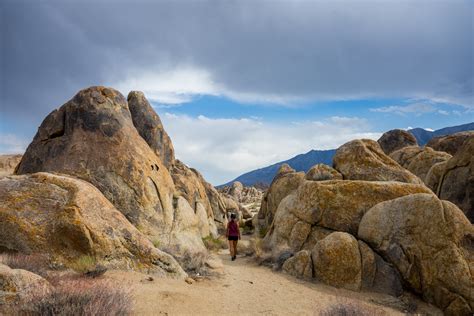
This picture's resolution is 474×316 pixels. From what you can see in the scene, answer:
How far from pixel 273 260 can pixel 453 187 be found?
36.3 feet

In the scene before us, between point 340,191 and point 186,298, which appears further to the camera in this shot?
point 340,191

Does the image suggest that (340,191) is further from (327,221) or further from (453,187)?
(453,187)

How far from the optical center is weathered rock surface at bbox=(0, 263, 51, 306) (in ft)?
22.0

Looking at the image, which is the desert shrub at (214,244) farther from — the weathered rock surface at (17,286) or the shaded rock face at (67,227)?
the weathered rock surface at (17,286)

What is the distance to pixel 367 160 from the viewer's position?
20.7m

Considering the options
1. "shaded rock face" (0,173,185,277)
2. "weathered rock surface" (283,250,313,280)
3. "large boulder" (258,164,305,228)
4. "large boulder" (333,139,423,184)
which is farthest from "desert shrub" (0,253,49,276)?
"large boulder" (258,164,305,228)

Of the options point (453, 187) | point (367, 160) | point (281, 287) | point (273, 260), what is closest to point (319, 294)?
point (281, 287)

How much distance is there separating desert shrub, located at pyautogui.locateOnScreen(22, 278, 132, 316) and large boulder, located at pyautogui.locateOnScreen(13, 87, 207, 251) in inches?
333

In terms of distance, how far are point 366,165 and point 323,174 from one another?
8.27 ft

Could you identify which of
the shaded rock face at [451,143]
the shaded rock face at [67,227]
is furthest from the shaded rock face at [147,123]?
the shaded rock face at [451,143]

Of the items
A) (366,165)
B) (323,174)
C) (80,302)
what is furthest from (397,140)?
(80,302)

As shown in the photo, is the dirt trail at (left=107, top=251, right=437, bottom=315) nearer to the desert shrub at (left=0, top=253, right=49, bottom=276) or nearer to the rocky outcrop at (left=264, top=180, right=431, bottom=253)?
the desert shrub at (left=0, top=253, right=49, bottom=276)

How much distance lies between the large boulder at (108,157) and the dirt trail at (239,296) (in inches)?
173

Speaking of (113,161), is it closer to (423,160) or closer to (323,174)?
(323,174)
